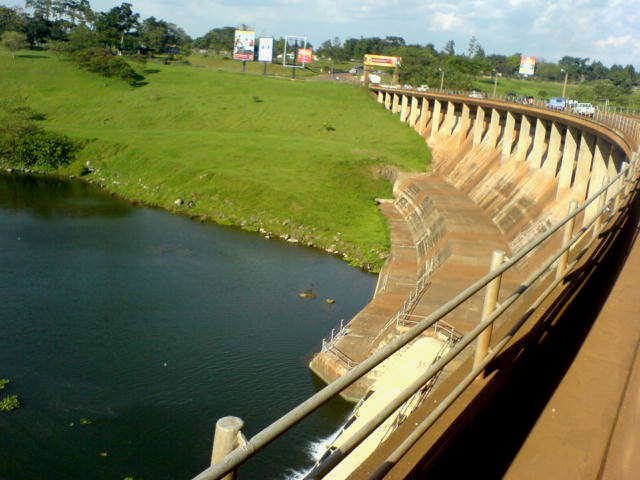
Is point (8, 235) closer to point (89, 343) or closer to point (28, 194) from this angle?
point (28, 194)

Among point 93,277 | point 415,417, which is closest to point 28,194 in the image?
point 93,277

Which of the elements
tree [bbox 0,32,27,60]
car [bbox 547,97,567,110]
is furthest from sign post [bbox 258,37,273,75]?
car [bbox 547,97,567,110]

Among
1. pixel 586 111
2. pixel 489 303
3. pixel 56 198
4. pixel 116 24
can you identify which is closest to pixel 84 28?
pixel 116 24

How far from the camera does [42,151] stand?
211ft

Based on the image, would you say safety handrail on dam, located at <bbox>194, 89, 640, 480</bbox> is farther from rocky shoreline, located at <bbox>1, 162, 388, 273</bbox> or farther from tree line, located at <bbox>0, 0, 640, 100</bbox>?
tree line, located at <bbox>0, 0, 640, 100</bbox>

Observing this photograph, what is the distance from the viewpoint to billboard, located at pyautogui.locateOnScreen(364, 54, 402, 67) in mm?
99062

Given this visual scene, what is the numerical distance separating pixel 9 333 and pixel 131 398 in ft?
24.4

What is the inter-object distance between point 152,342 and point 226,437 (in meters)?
24.9

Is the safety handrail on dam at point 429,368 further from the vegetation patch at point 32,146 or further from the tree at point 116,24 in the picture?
the tree at point 116,24

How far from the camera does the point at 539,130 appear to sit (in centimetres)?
4491

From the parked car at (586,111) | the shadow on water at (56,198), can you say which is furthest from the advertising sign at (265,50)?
the parked car at (586,111)

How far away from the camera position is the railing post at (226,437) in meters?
2.14

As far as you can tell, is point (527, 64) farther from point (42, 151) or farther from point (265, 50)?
point (42, 151)

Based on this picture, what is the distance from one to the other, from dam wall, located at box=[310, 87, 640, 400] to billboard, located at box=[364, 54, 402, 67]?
40052mm
